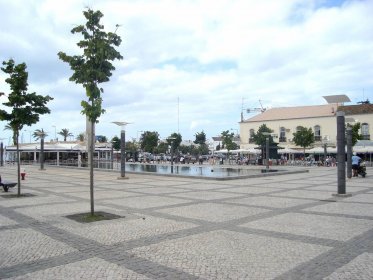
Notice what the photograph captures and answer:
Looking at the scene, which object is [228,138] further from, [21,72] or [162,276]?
[162,276]

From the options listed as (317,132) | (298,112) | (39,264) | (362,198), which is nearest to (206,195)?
(362,198)

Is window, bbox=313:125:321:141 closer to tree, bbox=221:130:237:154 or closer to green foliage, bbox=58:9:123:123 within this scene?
tree, bbox=221:130:237:154

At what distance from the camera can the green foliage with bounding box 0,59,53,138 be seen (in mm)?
15078

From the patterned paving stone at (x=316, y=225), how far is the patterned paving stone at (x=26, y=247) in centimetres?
442

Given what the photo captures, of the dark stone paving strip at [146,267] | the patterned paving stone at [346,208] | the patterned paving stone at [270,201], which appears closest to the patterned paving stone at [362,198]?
the patterned paving stone at [346,208]

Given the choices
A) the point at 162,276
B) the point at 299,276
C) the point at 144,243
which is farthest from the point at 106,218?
the point at 299,276

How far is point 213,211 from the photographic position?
37.2ft

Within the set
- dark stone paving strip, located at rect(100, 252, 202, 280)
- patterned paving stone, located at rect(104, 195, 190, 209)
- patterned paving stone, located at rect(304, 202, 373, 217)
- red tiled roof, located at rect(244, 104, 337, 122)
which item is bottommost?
patterned paving stone, located at rect(304, 202, 373, 217)

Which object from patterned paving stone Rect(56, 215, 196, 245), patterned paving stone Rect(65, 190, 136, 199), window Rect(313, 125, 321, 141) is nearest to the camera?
patterned paving stone Rect(56, 215, 196, 245)

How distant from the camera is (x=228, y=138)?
195 ft

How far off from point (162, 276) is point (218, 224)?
3898mm

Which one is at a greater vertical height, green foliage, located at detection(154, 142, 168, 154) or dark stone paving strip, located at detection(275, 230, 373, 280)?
green foliage, located at detection(154, 142, 168, 154)

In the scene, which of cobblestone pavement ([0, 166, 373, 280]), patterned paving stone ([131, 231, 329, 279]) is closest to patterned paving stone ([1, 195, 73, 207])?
cobblestone pavement ([0, 166, 373, 280])

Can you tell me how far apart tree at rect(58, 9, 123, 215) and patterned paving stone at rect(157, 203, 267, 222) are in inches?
104
